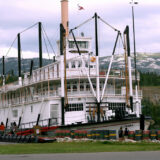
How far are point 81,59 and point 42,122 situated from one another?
663cm

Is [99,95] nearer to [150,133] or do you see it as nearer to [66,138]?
[66,138]

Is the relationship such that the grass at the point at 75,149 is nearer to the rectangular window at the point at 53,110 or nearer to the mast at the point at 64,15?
the rectangular window at the point at 53,110

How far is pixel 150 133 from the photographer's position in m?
30.5

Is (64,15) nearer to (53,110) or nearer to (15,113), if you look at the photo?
(15,113)

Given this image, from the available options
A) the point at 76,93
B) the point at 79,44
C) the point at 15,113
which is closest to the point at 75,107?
the point at 76,93

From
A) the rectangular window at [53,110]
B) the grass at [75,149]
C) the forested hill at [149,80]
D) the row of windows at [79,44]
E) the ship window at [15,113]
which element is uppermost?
the forested hill at [149,80]

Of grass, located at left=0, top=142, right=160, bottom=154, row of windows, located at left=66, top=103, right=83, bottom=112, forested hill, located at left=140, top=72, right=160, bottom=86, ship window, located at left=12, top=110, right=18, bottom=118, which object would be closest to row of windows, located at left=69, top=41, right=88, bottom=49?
row of windows, located at left=66, top=103, right=83, bottom=112

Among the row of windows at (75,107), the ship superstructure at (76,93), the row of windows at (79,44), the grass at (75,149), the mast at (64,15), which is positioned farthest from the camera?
the mast at (64,15)

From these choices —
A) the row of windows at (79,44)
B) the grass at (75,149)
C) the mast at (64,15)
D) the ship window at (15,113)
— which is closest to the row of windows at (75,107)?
the row of windows at (79,44)

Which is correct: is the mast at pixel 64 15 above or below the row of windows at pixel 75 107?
above

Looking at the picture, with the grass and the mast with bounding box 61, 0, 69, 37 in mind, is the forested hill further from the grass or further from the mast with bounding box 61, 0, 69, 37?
the grass

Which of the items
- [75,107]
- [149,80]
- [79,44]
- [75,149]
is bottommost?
[75,149]

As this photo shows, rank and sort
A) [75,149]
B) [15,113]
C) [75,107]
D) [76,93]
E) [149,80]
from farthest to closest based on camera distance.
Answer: [149,80] < [15,113] < [76,93] < [75,107] < [75,149]

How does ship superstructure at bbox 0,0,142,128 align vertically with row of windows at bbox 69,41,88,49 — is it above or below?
below
